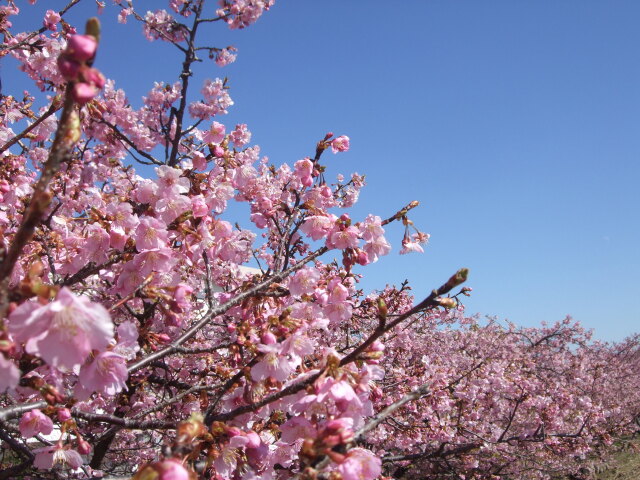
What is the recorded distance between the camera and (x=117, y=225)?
243 cm

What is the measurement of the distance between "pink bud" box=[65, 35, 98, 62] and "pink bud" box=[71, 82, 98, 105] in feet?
0.21

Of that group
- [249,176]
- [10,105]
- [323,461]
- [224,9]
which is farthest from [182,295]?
[224,9]

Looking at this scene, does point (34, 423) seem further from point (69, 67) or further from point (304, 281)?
point (69, 67)

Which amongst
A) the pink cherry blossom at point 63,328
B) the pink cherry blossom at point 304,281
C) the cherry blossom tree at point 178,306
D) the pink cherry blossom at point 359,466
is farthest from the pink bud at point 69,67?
the pink cherry blossom at point 304,281

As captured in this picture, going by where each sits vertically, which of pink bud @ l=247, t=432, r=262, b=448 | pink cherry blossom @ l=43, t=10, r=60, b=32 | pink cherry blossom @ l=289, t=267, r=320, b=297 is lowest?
pink bud @ l=247, t=432, r=262, b=448

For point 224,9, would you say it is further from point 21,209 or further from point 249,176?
point 21,209

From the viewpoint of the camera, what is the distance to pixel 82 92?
0.94 m

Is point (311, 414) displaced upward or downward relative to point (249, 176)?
downward

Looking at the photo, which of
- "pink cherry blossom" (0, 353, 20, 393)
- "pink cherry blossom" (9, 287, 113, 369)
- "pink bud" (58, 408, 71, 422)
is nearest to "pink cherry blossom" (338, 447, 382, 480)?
"pink cherry blossom" (9, 287, 113, 369)

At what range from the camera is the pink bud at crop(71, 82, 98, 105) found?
0.93m

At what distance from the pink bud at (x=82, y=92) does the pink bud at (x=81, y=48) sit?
0.06 m

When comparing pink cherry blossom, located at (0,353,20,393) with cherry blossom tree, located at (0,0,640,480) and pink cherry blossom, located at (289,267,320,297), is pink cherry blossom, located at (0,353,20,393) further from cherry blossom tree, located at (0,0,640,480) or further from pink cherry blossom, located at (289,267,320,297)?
pink cherry blossom, located at (289,267,320,297)

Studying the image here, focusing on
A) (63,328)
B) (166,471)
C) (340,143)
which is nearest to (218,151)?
(340,143)

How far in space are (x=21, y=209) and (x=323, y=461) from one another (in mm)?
2985
